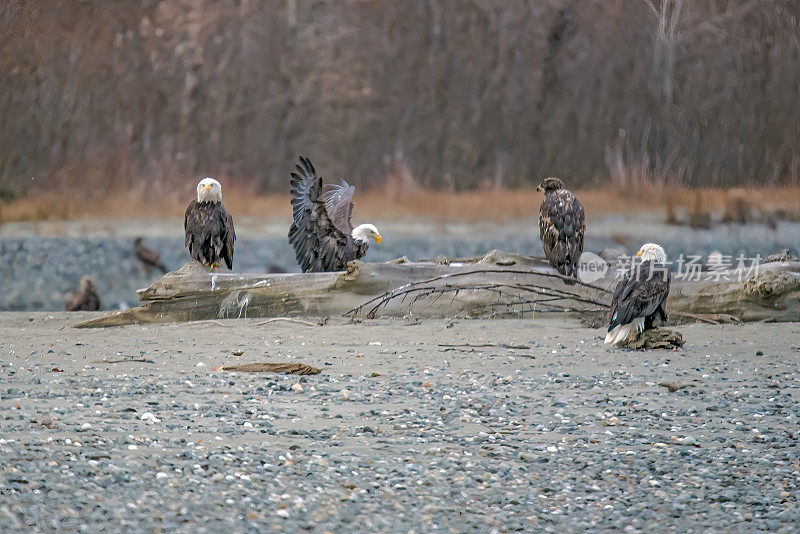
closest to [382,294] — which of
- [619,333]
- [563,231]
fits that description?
[563,231]

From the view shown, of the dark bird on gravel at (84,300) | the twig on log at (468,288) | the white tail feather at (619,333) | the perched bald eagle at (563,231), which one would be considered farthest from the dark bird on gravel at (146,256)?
the white tail feather at (619,333)

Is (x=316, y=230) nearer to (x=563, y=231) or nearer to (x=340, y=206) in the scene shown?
(x=340, y=206)

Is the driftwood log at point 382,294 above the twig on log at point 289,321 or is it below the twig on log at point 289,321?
above

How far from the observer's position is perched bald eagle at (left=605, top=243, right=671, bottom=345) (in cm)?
556

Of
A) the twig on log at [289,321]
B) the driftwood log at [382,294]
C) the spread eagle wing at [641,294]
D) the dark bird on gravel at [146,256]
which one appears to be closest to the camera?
the spread eagle wing at [641,294]

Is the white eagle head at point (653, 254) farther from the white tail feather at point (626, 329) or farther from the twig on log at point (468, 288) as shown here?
the twig on log at point (468, 288)

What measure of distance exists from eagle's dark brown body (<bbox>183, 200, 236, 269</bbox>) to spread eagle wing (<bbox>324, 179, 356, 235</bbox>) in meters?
0.78

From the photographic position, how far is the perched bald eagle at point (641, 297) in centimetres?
556

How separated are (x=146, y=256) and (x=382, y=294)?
5080mm

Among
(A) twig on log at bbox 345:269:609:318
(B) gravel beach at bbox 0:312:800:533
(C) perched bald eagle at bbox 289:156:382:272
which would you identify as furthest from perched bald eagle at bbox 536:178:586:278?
(B) gravel beach at bbox 0:312:800:533

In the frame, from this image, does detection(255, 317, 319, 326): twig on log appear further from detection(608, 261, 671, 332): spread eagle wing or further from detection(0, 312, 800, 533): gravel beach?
detection(608, 261, 671, 332): spread eagle wing

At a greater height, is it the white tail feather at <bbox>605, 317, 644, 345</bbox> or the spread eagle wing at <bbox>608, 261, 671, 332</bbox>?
the spread eagle wing at <bbox>608, 261, 671, 332</bbox>

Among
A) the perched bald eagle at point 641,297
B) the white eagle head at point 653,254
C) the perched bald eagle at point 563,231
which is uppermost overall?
the perched bald eagle at point 563,231

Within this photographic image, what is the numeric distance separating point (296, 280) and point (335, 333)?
2.45 ft
